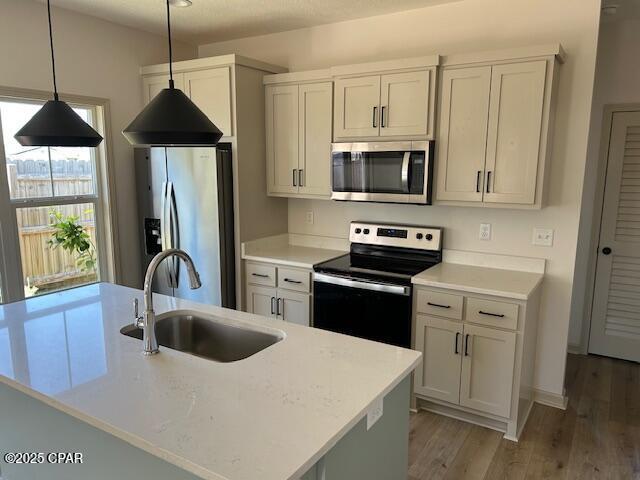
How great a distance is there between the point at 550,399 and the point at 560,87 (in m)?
2.04

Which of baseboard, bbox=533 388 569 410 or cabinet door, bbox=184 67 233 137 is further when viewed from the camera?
cabinet door, bbox=184 67 233 137

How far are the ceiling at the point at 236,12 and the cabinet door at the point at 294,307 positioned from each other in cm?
204

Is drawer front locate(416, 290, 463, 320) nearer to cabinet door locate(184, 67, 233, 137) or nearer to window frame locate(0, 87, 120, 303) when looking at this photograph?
cabinet door locate(184, 67, 233, 137)

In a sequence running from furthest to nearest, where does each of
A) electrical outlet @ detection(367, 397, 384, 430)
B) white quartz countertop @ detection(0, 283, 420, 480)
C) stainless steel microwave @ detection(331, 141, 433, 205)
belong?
stainless steel microwave @ detection(331, 141, 433, 205) < electrical outlet @ detection(367, 397, 384, 430) < white quartz countertop @ detection(0, 283, 420, 480)

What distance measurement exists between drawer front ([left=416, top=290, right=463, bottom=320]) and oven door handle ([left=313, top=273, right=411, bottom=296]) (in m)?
0.10

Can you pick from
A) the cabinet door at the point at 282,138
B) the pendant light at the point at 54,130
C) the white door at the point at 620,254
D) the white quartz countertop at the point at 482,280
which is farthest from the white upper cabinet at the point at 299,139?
the white door at the point at 620,254

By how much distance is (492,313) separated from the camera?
266cm

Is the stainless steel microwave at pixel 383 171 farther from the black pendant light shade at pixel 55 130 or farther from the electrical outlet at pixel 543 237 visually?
the black pendant light shade at pixel 55 130

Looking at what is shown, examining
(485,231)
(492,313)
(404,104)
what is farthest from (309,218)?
(492,313)

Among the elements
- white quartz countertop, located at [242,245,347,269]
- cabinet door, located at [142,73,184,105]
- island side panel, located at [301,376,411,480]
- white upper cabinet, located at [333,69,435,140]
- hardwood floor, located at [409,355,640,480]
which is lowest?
hardwood floor, located at [409,355,640,480]

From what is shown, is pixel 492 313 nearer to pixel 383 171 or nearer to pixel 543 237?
pixel 543 237

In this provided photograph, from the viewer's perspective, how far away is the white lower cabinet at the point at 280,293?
336cm

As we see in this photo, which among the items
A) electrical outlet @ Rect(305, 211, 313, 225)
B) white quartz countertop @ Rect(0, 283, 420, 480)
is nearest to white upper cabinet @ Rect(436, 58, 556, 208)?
electrical outlet @ Rect(305, 211, 313, 225)

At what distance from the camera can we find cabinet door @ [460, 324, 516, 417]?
8.73 ft
